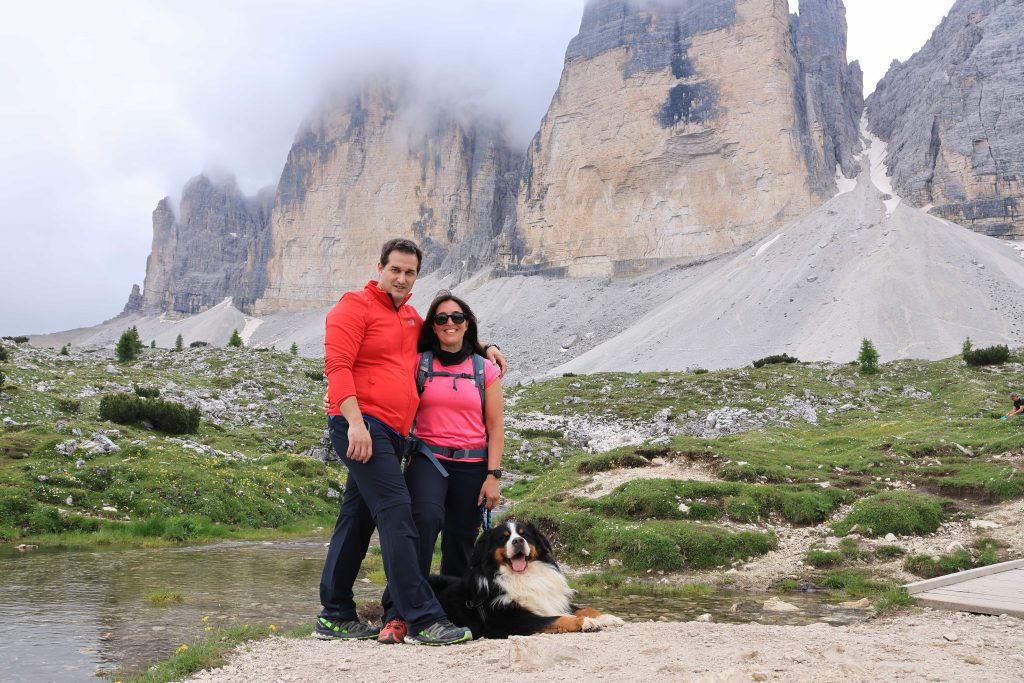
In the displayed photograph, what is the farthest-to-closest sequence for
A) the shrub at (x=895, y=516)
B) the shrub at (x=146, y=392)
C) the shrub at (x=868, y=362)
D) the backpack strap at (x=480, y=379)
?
the shrub at (x=868, y=362)
the shrub at (x=146, y=392)
the shrub at (x=895, y=516)
the backpack strap at (x=480, y=379)

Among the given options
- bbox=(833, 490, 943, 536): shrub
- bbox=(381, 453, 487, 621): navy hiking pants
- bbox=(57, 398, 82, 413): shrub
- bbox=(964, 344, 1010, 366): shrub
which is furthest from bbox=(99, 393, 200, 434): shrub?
bbox=(964, 344, 1010, 366): shrub

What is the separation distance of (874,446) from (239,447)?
19132 mm

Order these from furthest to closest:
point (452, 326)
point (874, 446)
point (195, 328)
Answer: point (195, 328)
point (874, 446)
point (452, 326)

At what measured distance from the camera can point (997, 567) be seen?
808cm

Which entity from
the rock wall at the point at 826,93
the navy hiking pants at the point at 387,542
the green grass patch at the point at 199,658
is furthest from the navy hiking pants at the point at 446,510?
the rock wall at the point at 826,93

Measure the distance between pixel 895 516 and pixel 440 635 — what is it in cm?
920

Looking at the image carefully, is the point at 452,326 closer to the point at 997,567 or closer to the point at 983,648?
the point at 983,648

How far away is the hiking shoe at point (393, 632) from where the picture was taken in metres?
5.61

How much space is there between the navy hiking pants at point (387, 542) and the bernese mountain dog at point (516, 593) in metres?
0.42

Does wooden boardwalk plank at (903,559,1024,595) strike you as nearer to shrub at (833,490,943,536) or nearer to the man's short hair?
shrub at (833,490,943,536)

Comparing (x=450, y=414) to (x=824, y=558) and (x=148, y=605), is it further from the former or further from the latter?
(x=824, y=558)

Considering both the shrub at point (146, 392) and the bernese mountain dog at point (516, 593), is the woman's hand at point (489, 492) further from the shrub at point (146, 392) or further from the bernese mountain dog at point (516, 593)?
the shrub at point (146, 392)

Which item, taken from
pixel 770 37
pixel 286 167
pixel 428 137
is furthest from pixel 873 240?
pixel 286 167

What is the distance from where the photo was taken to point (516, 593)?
18.9ft
